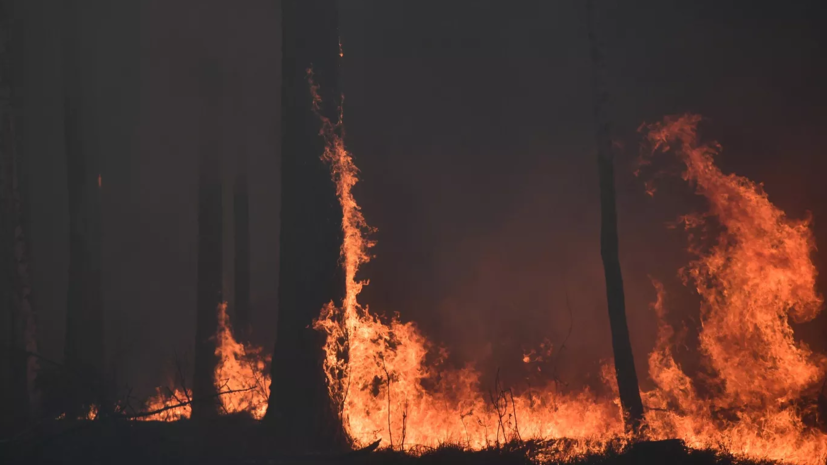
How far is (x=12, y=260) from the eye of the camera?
12.7 meters

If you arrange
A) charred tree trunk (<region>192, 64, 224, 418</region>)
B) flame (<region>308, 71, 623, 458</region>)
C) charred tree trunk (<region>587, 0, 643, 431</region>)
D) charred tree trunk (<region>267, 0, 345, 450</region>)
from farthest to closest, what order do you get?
charred tree trunk (<region>192, 64, 224, 418</region>), charred tree trunk (<region>587, 0, 643, 431</region>), flame (<region>308, 71, 623, 458</region>), charred tree trunk (<region>267, 0, 345, 450</region>)

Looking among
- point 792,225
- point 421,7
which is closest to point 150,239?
point 421,7

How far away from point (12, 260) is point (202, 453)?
8.15 meters

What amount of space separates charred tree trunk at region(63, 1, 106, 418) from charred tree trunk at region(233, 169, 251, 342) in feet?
10.2

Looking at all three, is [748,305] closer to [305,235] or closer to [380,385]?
[380,385]

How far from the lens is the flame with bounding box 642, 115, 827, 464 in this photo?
415 inches

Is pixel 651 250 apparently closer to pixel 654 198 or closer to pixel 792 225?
pixel 654 198

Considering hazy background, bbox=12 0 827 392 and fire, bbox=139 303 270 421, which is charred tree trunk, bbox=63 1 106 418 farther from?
hazy background, bbox=12 0 827 392

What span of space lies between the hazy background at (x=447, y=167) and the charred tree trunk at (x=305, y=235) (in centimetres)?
1122

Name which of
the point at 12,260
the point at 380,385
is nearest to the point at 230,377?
the point at 12,260

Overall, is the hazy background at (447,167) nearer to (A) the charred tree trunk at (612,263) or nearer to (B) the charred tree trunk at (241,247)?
(B) the charred tree trunk at (241,247)

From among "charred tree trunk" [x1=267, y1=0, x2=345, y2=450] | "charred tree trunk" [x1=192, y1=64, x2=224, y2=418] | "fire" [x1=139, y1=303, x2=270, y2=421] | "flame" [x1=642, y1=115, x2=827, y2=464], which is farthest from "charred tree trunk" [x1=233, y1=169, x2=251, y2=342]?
"flame" [x1=642, y1=115, x2=827, y2=464]

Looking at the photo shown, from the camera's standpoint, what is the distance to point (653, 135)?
1081 centimetres

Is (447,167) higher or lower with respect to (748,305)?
higher
